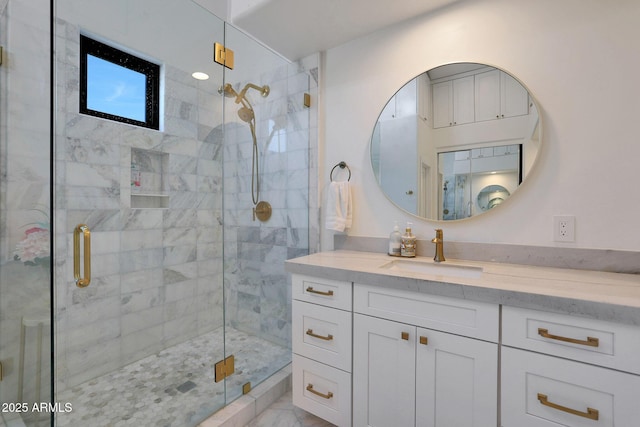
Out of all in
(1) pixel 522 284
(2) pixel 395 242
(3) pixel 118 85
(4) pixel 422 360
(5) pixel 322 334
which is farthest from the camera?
(3) pixel 118 85

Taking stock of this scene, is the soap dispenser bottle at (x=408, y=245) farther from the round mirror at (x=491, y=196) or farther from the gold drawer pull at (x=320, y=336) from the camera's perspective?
the gold drawer pull at (x=320, y=336)

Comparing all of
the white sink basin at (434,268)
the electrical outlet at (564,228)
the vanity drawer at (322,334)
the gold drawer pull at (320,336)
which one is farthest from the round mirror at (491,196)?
the gold drawer pull at (320,336)

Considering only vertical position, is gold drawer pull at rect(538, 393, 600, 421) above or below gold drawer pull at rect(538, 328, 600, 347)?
below

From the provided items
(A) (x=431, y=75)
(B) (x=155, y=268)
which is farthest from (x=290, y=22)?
(B) (x=155, y=268)

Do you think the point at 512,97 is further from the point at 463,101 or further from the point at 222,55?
the point at 222,55

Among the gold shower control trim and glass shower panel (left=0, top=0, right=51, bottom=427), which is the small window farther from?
the gold shower control trim

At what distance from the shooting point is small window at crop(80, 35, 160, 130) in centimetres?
171

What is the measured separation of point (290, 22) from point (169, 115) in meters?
1.02

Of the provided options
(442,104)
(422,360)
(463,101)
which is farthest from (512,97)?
(422,360)

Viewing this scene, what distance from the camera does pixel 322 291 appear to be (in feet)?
4.56

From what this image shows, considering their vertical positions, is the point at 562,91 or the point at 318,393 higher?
the point at 562,91

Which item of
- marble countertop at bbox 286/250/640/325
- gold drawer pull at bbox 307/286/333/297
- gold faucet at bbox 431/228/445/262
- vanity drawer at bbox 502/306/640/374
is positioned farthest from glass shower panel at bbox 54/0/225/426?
vanity drawer at bbox 502/306/640/374

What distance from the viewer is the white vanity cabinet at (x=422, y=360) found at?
1029mm

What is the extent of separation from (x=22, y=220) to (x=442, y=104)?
212 cm
